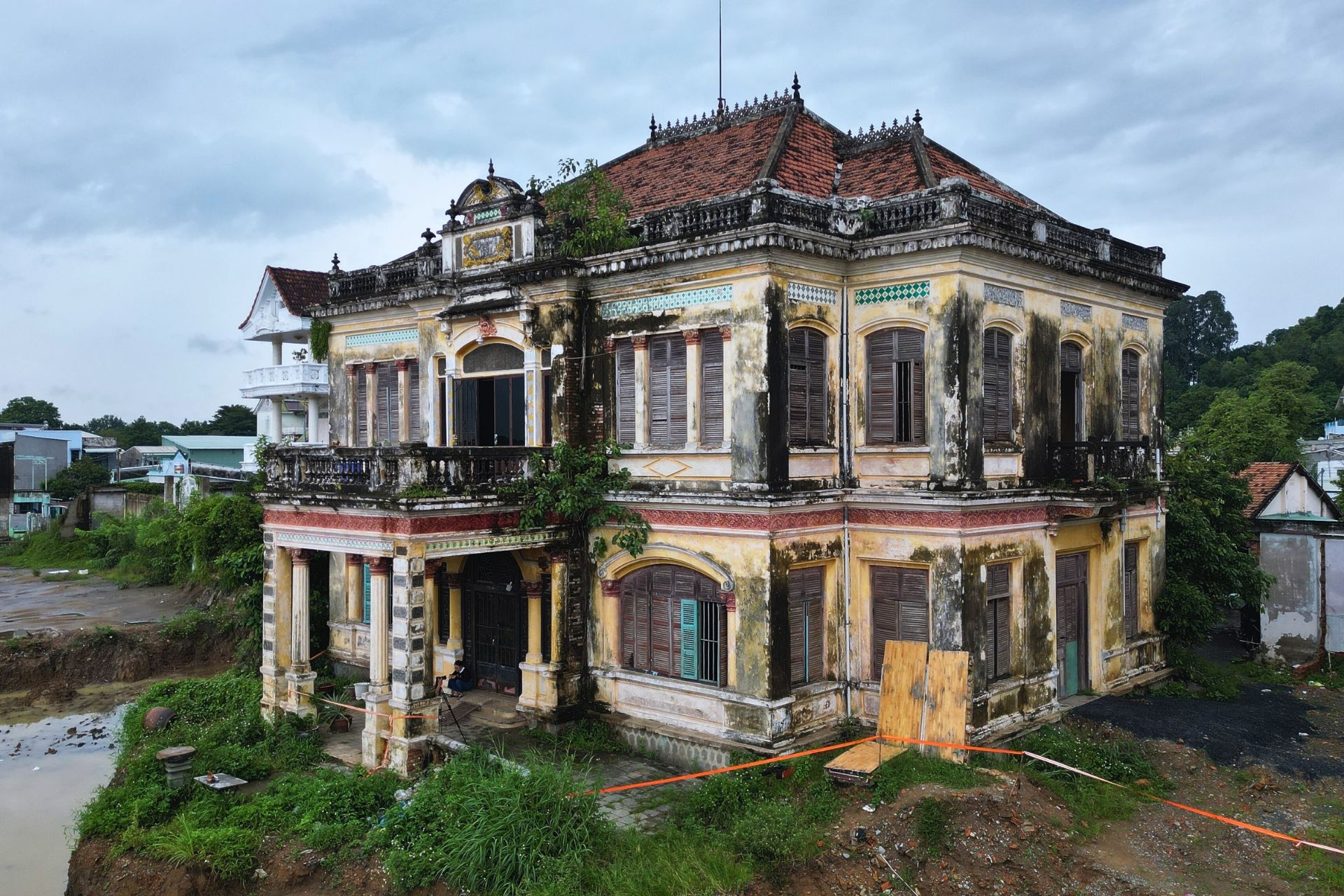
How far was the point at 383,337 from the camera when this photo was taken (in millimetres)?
20078

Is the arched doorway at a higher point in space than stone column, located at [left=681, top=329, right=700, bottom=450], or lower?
lower

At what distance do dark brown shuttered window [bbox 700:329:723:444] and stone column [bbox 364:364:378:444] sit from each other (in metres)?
8.82

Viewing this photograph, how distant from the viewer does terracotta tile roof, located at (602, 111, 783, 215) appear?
54.6 ft

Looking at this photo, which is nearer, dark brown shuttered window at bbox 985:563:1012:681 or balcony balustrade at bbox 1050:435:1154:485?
dark brown shuttered window at bbox 985:563:1012:681

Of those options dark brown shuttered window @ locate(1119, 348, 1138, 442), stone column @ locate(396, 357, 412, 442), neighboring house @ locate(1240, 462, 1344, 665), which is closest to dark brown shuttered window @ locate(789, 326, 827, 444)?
dark brown shuttered window @ locate(1119, 348, 1138, 442)

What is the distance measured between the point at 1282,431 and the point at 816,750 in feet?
132

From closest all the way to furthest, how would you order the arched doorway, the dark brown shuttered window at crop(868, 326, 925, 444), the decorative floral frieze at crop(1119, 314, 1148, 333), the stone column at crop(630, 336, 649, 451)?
1. the dark brown shuttered window at crop(868, 326, 925, 444)
2. the stone column at crop(630, 336, 649, 451)
3. the arched doorway
4. the decorative floral frieze at crop(1119, 314, 1148, 333)

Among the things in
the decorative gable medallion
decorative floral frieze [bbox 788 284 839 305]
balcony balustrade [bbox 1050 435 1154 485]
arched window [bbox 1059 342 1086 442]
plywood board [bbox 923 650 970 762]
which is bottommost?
plywood board [bbox 923 650 970 762]

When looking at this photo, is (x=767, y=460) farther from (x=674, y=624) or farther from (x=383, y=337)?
(x=383, y=337)

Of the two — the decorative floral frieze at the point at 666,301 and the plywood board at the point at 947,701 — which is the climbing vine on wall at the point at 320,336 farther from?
the plywood board at the point at 947,701

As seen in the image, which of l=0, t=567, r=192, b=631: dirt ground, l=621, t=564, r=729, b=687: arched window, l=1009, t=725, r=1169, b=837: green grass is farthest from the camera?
l=0, t=567, r=192, b=631: dirt ground

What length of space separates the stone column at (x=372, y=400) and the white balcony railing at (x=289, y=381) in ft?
43.8

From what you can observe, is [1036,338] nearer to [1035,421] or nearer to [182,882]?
[1035,421]

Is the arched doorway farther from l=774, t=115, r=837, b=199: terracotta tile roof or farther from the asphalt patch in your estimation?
the asphalt patch
